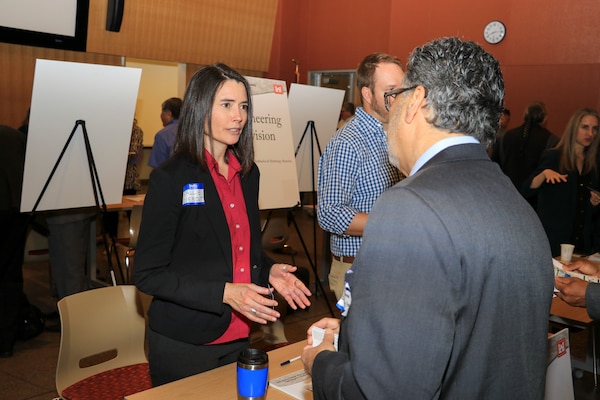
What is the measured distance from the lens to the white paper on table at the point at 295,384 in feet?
6.13

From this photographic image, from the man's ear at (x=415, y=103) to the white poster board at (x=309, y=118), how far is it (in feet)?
13.9

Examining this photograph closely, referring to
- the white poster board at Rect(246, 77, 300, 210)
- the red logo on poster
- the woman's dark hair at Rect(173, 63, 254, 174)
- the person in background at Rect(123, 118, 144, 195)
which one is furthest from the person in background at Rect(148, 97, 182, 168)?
the red logo on poster

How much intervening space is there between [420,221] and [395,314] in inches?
6.7

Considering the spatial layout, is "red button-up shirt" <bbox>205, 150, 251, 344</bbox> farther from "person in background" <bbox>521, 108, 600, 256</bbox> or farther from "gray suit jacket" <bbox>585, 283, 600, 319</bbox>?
"person in background" <bbox>521, 108, 600, 256</bbox>

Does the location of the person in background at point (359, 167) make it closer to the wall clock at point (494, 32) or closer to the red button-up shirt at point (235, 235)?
the red button-up shirt at point (235, 235)

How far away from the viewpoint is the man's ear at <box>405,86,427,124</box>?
124 cm

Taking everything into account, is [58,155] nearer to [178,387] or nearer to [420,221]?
[178,387]

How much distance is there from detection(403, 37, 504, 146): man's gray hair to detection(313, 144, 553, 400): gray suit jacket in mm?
58

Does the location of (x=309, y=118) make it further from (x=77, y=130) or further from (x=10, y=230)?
(x=10, y=230)

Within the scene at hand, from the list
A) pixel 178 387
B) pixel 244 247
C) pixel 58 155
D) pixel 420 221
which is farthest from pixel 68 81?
pixel 420 221

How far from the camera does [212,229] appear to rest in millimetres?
2070

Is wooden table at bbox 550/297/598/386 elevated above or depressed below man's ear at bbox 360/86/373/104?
below

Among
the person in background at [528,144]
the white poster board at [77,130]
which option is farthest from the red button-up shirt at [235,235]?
the person in background at [528,144]

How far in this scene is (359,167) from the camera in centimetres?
269
